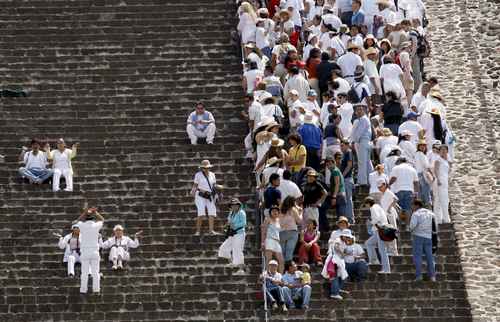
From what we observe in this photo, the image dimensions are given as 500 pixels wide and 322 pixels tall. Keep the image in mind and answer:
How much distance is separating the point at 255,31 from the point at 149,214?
6.35 m

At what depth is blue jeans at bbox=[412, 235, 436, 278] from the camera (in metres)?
41.2

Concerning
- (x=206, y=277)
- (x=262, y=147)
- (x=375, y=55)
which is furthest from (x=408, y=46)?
(x=206, y=277)

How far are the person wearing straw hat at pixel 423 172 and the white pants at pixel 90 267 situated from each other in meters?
6.60

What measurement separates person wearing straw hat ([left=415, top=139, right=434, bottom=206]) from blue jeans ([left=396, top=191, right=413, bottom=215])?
515 millimetres

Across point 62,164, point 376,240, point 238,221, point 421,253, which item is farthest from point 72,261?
point 421,253

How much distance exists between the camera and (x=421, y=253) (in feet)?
135

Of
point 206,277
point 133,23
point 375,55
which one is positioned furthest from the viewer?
point 133,23

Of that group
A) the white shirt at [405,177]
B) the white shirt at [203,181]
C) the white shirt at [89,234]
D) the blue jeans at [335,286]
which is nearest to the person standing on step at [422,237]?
the white shirt at [405,177]

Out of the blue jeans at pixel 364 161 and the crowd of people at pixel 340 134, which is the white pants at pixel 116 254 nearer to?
the crowd of people at pixel 340 134

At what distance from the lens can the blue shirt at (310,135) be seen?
43.4m

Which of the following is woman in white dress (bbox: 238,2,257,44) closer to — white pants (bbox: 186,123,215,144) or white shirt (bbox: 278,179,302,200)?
white pants (bbox: 186,123,215,144)

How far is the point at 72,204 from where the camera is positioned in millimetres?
44031

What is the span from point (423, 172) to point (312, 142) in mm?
2254

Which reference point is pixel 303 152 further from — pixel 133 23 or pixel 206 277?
pixel 133 23
